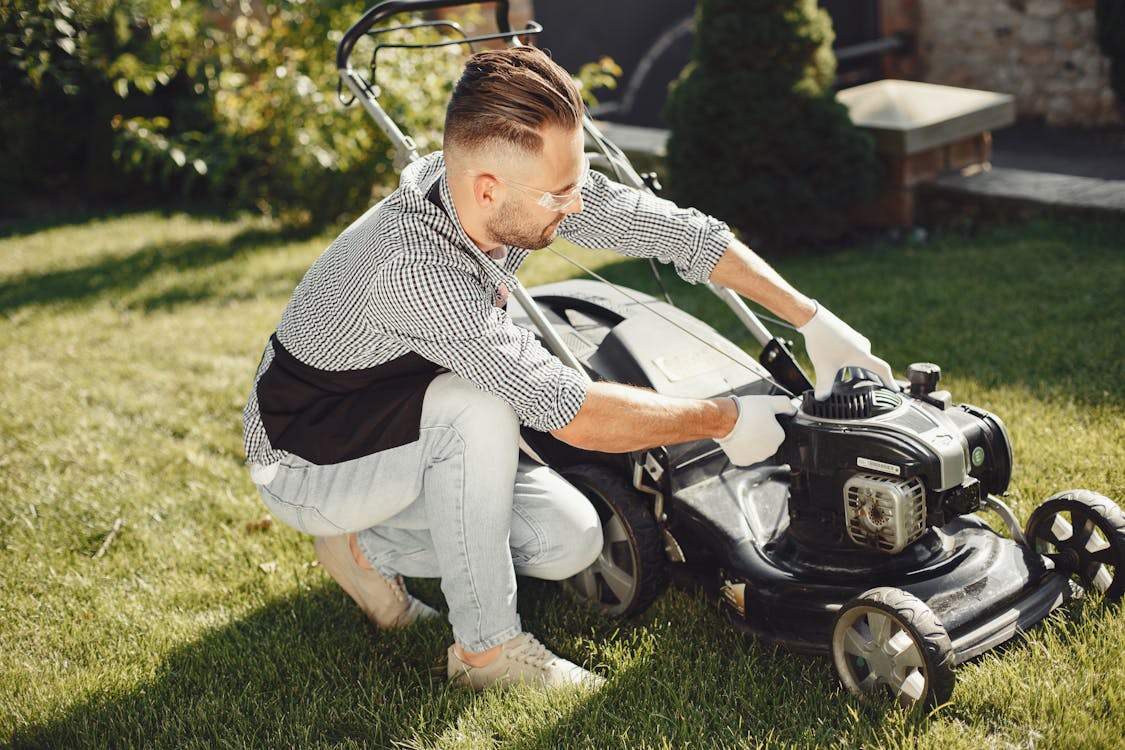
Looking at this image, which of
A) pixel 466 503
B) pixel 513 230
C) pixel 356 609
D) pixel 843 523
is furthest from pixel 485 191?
pixel 356 609

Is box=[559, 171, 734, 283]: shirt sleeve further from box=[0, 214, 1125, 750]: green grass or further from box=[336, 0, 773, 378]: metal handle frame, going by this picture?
box=[0, 214, 1125, 750]: green grass

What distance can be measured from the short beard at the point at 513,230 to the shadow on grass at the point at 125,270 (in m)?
4.15

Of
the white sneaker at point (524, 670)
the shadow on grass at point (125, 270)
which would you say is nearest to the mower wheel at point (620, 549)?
the white sneaker at point (524, 670)

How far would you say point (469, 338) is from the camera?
1984mm

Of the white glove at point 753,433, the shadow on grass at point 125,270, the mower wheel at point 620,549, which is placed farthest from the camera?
the shadow on grass at point 125,270

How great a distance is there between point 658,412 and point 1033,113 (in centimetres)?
611

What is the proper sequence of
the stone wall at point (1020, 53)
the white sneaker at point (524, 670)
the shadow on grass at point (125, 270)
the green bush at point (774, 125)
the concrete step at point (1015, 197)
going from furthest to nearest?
1. the stone wall at point (1020, 53)
2. the shadow on grass at point (125, 270)
3. the green bush at point (774, 125)
4. the concrete step at point (1015, 197)
5. the white sneaker at point (524, 670)

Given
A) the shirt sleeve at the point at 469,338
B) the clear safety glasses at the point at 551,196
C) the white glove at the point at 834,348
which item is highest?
the clear safety glasses at the point at 551,196

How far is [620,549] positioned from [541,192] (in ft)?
2.94

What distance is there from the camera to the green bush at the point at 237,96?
5.73 m

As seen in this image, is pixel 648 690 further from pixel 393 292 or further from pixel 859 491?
pixel 393 292

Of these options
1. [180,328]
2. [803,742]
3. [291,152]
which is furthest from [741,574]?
[291,152]

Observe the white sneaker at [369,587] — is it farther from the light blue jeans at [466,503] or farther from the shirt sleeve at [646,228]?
the shirt sleeve at [646,228]

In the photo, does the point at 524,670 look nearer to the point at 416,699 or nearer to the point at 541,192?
the point at 416,699
